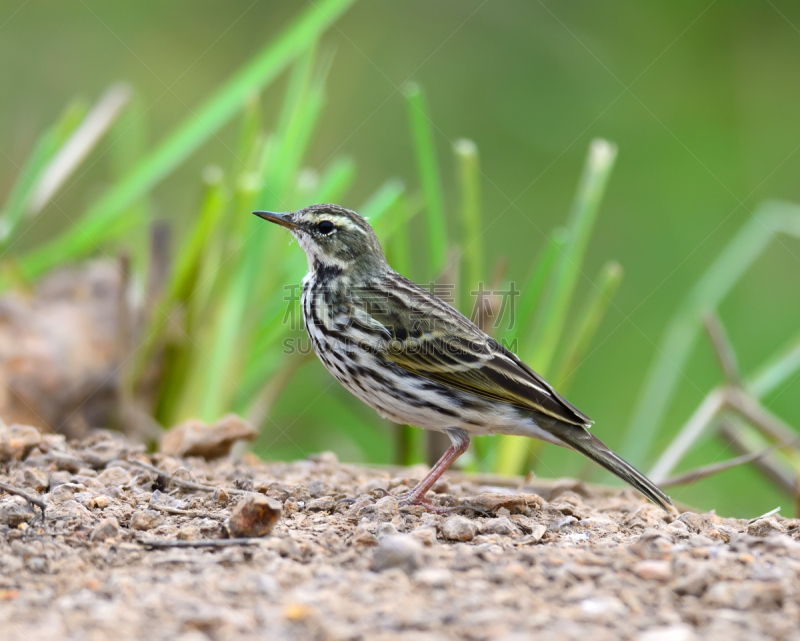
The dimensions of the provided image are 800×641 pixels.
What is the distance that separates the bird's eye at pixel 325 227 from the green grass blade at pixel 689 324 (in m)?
2.67

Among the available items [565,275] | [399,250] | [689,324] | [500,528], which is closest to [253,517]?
[500,528]

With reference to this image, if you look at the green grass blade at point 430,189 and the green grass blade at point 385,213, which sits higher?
the green grass blade at point 430,189

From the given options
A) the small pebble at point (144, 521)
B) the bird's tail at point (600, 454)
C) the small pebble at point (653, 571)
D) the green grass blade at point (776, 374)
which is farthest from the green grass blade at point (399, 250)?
the small pebble at point (653, 571)

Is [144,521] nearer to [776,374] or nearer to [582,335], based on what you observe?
[582,335]

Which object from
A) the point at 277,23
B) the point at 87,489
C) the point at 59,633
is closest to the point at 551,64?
the point at 277,23

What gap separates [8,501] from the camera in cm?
337

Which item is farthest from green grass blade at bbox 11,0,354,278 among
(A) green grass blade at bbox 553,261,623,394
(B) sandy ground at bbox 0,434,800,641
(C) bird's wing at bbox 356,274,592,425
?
(A) green grass blade at bbox 553,261,623,394

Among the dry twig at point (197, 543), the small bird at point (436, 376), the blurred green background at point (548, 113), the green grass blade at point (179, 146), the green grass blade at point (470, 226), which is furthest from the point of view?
the blurred green background at point (548, 113)

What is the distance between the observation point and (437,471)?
14.9 ft

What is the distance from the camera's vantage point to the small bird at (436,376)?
4602mm

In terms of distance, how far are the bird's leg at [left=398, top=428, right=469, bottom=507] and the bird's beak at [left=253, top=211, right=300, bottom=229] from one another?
184 centimetres

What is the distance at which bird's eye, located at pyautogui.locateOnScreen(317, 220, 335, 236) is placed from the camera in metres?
5.55

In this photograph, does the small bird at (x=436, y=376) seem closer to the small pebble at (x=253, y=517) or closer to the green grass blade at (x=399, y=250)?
the green grass blade at (x=399, y=250)

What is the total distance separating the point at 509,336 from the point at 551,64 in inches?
242
